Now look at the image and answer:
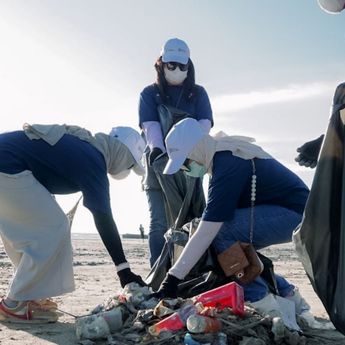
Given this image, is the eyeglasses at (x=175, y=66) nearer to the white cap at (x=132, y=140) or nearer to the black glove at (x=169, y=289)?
the white cap at (x=132, y=140)

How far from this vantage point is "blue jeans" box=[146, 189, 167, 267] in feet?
17.7

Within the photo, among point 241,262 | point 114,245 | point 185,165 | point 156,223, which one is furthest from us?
point 156,223

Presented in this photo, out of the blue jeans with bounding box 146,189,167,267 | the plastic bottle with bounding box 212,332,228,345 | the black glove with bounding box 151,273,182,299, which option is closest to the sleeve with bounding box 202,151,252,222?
the black glove with bounding box 151,273,182,299

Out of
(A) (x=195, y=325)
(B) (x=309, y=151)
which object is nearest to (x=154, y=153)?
(A) (x=195, y=325)

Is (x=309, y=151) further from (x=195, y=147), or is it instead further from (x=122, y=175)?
(x=122, y=175)

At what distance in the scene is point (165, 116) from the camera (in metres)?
5.56

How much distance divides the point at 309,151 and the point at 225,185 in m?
0.84

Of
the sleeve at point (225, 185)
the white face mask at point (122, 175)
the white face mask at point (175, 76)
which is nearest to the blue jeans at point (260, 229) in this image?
the sleeve at point (225, 185)

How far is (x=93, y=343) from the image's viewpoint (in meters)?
3.76

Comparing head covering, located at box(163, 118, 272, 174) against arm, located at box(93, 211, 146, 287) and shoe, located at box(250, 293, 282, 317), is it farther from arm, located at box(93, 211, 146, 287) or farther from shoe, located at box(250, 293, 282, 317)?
shoe, located at box(250, 293, 282, 317)

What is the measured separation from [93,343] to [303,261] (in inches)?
53.0

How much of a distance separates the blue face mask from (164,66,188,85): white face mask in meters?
1.34

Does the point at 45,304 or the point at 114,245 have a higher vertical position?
the point at 114,245

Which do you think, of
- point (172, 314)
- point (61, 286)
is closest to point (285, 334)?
point (172, 314)
